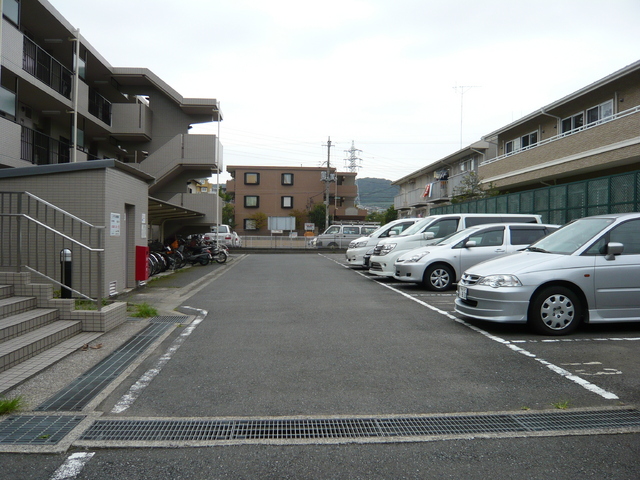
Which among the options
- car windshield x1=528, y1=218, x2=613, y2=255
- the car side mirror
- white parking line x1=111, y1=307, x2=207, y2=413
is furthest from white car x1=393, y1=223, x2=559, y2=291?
white parking line x1=111, y1=307, x2=207, y2=413

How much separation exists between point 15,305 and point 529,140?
2464 centimetres

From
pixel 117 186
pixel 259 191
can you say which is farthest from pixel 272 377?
pixel 259 191

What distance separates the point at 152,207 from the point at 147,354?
11251 millimetres

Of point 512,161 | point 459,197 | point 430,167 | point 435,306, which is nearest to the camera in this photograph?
point 435,306

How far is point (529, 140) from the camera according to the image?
25.8 metres

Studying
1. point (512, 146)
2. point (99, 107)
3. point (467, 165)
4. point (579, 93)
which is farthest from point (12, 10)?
point (467, 165)

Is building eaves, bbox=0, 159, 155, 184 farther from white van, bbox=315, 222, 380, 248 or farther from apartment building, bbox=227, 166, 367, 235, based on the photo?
apartment building, bbox=227, 166, 367, 235

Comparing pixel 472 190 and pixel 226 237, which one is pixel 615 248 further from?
pixel 226 237

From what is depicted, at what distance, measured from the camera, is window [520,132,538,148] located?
25.2 metres

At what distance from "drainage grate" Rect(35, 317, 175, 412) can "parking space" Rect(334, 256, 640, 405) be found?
416 cm

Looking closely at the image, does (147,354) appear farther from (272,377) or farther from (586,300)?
(586,300)

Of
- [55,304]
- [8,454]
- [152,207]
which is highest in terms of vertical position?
[152,207]

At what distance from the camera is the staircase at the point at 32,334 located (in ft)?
16.8

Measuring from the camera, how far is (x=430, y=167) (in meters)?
40.8
